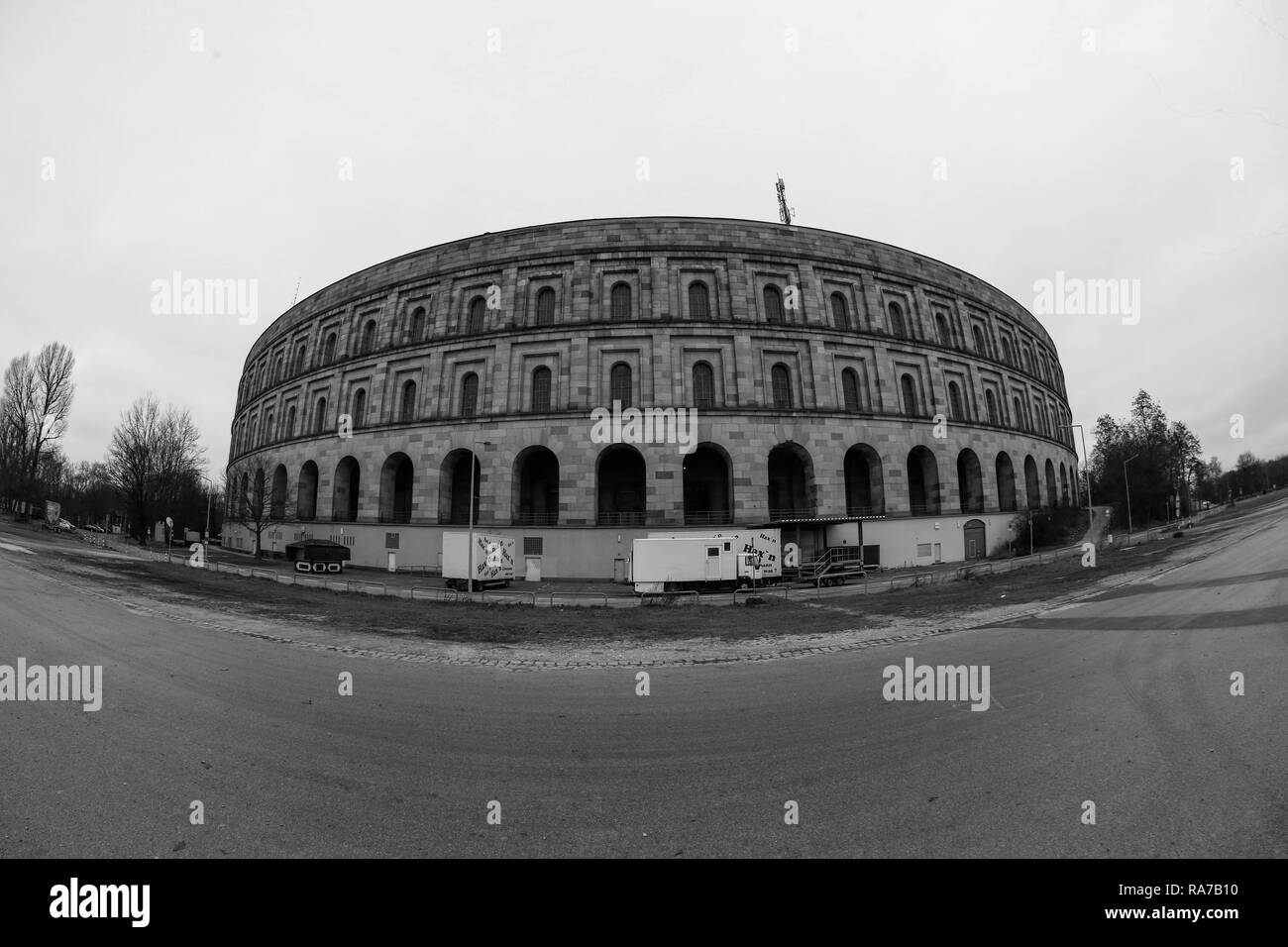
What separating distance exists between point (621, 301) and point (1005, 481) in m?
35.4

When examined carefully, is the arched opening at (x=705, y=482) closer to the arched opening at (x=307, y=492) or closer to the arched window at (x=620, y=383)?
the arched window at (x=620, y=383)

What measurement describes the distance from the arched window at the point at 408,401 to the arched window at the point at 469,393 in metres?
4.54

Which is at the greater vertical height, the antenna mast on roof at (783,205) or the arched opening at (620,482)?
the antenna mast on roof at (783,205)

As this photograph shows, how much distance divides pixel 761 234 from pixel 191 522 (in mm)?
67679

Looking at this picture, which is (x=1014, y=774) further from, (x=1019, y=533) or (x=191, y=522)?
(x=191, y=522)

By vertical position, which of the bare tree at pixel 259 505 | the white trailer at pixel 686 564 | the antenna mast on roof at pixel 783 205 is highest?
the antenna mast on roof at pixel 783 205

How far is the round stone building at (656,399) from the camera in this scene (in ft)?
108

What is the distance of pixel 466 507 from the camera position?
36094mm

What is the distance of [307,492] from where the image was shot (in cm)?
4397

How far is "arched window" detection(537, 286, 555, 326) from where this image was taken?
35.5 m

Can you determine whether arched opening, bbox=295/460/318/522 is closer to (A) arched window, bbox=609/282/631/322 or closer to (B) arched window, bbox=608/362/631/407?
(B) arched window, bbox=608/362/631/407

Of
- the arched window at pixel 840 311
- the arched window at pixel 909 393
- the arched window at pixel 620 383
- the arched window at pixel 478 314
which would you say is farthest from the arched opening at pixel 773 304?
the arched window at pixel 478 314

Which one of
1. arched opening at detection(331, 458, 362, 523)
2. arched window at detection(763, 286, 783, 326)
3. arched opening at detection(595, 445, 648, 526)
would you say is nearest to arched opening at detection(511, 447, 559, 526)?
arched opening at detection(595, 445, 648, 526)

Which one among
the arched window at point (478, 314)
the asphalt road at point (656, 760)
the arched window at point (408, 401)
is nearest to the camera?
the asphalt road at point (656, 760)
